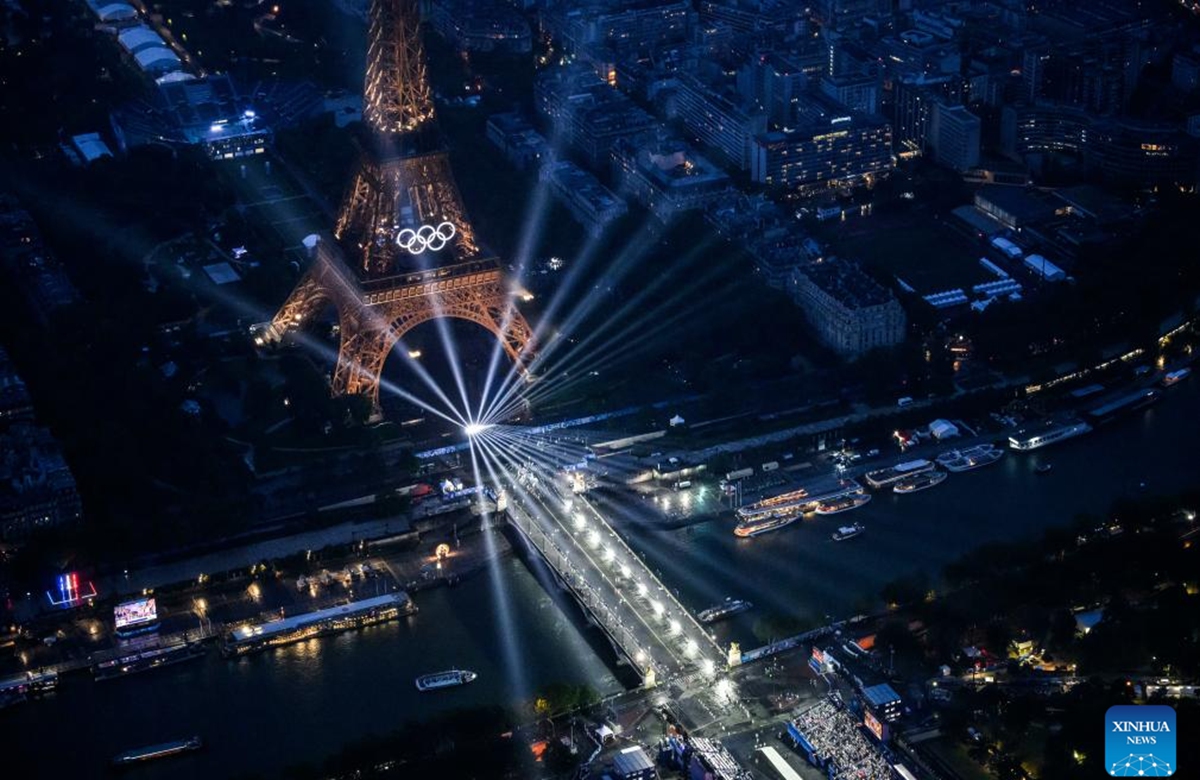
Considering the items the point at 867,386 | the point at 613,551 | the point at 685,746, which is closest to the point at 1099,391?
the point at 867,386

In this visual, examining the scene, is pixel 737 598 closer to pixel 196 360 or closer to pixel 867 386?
pixel 867 386

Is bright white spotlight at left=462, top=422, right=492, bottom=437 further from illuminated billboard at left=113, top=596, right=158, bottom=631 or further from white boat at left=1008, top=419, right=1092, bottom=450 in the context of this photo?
white boat at left=1008, top=419, right=1092, bottom=450

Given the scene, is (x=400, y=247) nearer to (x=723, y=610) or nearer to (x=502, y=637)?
(x=502, y=637)

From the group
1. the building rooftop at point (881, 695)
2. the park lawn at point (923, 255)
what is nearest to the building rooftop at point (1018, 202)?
the park lawn at point (923, 255)

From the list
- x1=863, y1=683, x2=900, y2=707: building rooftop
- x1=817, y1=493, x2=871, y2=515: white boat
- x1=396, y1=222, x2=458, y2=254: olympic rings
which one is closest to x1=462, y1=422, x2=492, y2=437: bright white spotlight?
x1=396, y1=222, x2=458, y2=254: olympic rings

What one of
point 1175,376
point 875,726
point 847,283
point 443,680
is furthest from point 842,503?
point 443,680
